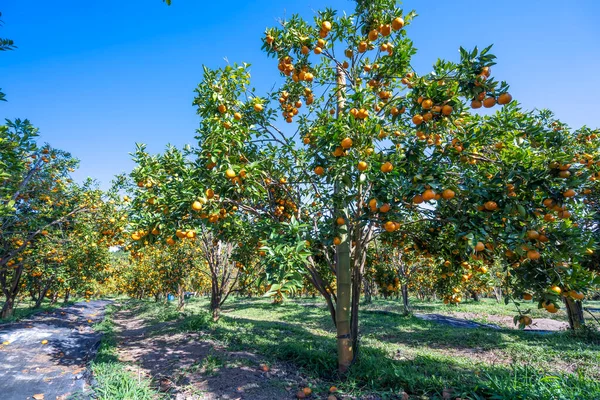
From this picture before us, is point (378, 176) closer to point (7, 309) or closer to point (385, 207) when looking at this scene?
point (385, 207)

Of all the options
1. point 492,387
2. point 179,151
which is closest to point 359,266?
point 492,387

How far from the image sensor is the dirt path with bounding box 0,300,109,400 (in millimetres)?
4344

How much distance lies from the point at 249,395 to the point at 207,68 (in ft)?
16.1

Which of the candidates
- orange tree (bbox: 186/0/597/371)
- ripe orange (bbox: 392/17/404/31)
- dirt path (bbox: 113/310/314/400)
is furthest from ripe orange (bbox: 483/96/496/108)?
dirt path (bbox: 113/310/314/400)

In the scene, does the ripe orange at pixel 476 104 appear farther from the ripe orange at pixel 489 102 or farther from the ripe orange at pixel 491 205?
the ripe orange at pixel 491 205

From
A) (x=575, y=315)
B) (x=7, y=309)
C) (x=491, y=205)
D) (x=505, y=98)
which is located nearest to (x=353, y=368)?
(x=491, y=205)

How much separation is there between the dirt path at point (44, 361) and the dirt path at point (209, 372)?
0.99m

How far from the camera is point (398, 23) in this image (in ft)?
13.8

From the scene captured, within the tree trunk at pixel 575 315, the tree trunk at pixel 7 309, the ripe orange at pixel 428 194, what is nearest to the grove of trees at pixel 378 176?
the ripe orange at pixel 428 194

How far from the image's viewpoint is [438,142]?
4.08 m

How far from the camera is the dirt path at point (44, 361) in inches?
171

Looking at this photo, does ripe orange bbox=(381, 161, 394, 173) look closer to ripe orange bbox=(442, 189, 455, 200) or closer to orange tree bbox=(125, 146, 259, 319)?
ripe orange bbox=(442, 189, 455, 200)

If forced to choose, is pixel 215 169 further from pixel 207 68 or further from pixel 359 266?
pixel 359 266

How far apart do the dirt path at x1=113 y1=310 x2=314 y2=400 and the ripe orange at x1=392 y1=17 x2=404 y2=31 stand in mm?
5743
